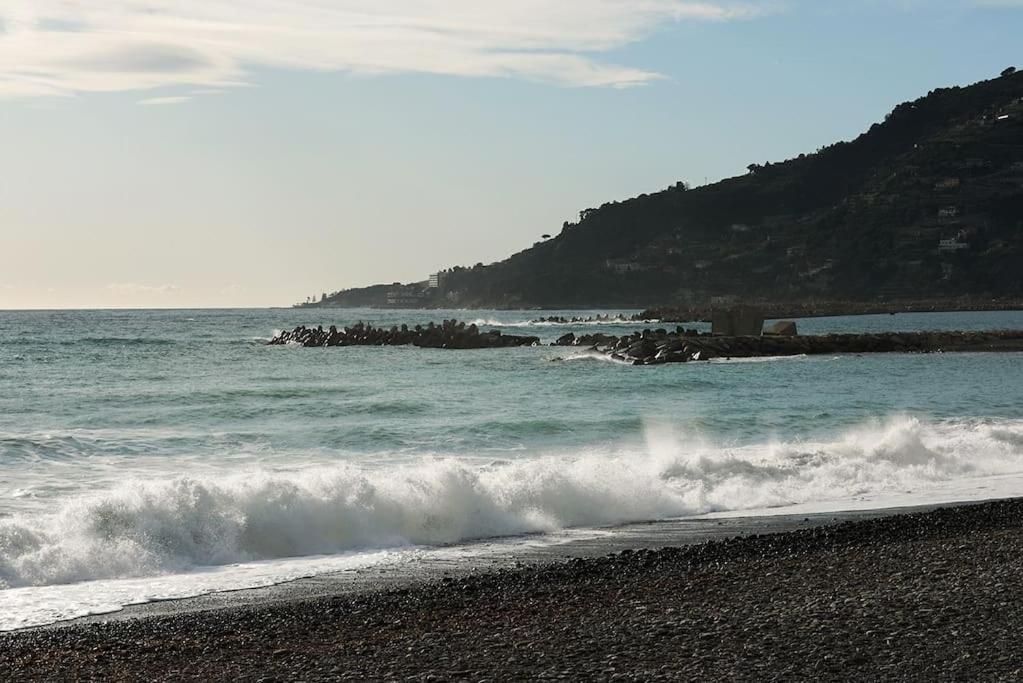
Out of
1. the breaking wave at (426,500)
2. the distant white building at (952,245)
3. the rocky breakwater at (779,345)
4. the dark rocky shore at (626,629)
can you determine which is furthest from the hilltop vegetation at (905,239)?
the dark rocky shore at (626,629)

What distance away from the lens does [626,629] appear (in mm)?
9023

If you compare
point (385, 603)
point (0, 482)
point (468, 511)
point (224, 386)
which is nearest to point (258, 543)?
point (468, 511)

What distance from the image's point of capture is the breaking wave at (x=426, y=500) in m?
13.0

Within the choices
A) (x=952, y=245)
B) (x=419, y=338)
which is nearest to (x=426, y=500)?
(x=419, y=338)

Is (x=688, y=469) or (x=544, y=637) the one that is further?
(x=688, y=469)

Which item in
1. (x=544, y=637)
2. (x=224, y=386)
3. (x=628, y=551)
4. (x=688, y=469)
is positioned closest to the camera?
(x=544, y=637)

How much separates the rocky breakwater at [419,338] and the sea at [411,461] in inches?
990

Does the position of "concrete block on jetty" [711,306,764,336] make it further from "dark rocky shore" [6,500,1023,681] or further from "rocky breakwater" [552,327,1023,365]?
"dark rocky shore" [6,500,1023,681]

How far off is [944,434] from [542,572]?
14887 millimetres

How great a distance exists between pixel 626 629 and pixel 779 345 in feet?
158

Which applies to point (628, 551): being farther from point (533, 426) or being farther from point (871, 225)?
point (871, 225)

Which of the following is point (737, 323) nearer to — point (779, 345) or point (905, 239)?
point (779, 345)

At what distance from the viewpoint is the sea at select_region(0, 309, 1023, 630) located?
43.5 feet

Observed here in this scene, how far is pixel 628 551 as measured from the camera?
12.4m
